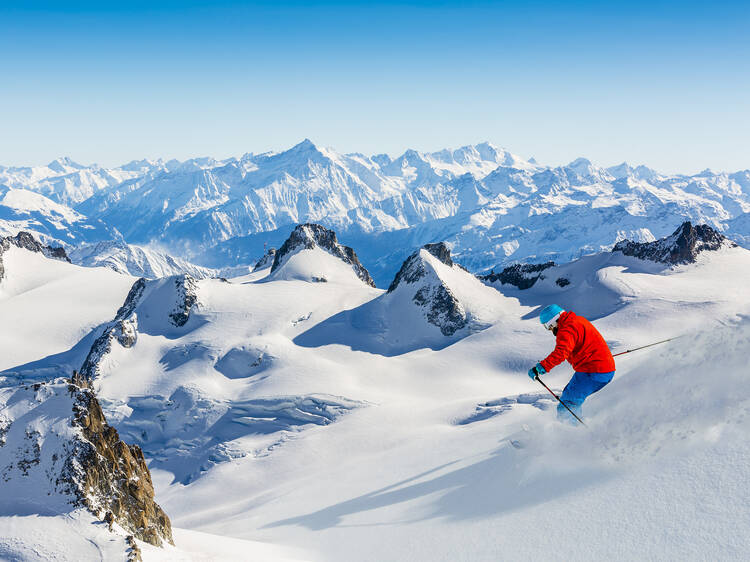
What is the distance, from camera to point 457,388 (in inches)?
2217

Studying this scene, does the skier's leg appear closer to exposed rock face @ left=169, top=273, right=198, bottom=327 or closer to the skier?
the skier

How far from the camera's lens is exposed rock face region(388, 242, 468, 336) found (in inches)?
2805

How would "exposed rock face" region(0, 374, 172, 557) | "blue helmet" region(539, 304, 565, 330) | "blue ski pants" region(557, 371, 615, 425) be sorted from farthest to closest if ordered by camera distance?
1. "exposed rock face" region(0, 374, 172, 557)
2. "blue ski pants" region(557, 371, 615, 425)
3. "blue helmet" region(539, 304, 565, 330)

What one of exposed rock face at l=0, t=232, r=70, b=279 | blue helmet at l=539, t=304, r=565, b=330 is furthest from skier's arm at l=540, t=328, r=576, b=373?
exposed rock face at l=0, t=232, r=70, b=279

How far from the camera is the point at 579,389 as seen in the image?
1413 cm

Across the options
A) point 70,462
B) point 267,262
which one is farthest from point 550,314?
point 267,262

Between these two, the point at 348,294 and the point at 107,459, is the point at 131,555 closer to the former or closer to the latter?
the point at 107,459

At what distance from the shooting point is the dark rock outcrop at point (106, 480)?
1562cm

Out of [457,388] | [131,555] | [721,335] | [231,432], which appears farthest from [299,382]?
[721,335]

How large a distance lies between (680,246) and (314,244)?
63.1 metres

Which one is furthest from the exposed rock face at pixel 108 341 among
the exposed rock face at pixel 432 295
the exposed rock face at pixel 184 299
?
the exposed rock face at pixel 432 295

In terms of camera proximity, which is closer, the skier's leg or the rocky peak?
the skier's leg

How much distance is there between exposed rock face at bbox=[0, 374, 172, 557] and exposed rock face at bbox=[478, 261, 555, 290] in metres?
71.1

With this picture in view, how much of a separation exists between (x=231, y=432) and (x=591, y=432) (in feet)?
153
